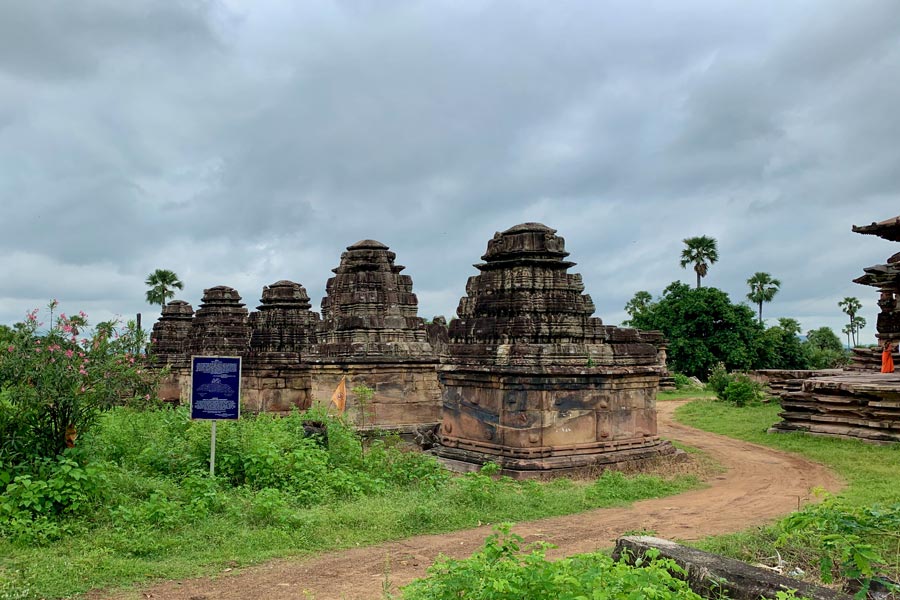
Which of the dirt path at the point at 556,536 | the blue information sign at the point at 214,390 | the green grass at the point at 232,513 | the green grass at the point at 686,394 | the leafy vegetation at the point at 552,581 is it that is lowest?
the dirt path at the point at 556,536

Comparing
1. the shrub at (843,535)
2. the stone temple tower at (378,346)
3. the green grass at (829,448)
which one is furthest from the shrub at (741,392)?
the shrub at (843,535)

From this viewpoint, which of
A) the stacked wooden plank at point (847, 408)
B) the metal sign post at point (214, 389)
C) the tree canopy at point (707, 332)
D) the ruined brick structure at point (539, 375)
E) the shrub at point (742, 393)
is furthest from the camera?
the tree canopy at point (707, 332)

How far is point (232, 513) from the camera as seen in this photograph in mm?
7543

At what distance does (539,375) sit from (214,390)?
467 centimetres

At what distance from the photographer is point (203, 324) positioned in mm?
21391

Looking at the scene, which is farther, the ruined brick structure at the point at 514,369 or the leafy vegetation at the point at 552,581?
the ruined brick structure at the point at 514,369

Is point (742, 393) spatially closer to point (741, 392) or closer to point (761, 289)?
point (741, 392)

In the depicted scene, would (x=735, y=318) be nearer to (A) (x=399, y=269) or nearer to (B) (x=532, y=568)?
(A) (x=399, y=269)

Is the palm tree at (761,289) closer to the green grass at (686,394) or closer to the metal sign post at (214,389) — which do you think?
the green grass at (686,394)

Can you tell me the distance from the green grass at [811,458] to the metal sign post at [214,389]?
18.9 ft

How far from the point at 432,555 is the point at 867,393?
38.4 feet

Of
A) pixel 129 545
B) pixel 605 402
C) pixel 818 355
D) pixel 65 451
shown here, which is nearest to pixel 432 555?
pixel 129 545

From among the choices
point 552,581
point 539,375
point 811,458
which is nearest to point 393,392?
point 539,375

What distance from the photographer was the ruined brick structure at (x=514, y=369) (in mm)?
10859
